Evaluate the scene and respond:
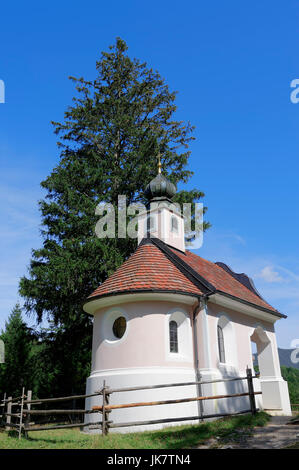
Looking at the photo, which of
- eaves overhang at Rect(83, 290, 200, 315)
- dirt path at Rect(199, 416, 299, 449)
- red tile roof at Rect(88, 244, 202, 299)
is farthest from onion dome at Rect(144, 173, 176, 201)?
dirt path at Rect(199, 416, 299, 449)

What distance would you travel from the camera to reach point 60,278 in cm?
1714

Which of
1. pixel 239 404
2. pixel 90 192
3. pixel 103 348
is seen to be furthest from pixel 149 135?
pixel 239 404

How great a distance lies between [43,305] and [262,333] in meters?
10.4

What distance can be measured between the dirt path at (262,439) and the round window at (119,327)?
5.20 m

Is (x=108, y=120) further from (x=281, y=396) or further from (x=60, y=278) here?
(x=281, y=396)

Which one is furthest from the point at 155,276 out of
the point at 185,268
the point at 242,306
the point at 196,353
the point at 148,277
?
the point at 242,306

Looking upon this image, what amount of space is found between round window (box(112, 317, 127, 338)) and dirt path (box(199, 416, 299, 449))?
5201 mm

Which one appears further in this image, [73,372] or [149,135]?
[149,135]

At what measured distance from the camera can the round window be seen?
12.8 m

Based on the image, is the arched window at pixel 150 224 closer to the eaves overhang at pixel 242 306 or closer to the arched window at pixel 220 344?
the eaves overhang at pixel 242 306

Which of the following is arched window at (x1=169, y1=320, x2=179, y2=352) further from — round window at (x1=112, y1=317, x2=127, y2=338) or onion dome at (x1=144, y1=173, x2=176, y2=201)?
onion dome at (x1=144, y1=173, x2=176, y2=201)

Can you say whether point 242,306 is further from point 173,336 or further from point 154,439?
point 154,439

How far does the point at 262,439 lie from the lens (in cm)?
778

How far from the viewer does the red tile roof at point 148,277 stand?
12.4 metres
